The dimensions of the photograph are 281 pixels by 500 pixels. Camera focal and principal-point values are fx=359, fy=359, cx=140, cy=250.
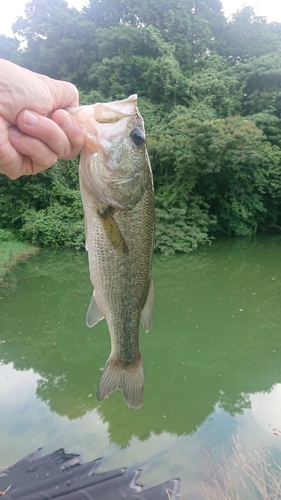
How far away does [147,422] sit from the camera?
4.21m

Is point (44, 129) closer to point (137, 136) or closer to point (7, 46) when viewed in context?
point (137, 136)

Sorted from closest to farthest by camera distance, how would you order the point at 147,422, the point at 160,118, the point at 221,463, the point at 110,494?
the point at 110,494 → the point at 221,463 → the point at 147,422 → the point at 160,118

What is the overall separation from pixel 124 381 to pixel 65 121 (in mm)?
1283

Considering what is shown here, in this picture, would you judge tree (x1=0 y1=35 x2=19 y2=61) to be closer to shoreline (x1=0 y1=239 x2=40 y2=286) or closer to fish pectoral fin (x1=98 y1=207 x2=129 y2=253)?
shoreline (x1=0 y1=239 x2=40 y2=286)

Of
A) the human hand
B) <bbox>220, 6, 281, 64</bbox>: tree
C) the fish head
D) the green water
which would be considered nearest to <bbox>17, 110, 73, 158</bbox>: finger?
the human hand

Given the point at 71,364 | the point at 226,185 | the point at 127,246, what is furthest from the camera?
the point at 226,185

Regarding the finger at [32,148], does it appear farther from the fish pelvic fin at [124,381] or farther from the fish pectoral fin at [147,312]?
the fish pelvic fin at [124,381]

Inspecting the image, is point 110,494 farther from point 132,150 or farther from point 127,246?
point 132,150

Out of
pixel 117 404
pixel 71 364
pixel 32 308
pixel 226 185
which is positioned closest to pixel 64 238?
pixel 32 308

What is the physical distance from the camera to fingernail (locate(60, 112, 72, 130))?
141cm

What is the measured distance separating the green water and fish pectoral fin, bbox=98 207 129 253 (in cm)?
262

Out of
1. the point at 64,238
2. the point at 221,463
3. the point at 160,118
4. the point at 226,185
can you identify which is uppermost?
the point at 160,118

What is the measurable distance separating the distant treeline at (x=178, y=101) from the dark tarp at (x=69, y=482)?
1028 cm

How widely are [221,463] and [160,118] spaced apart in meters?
19.9
